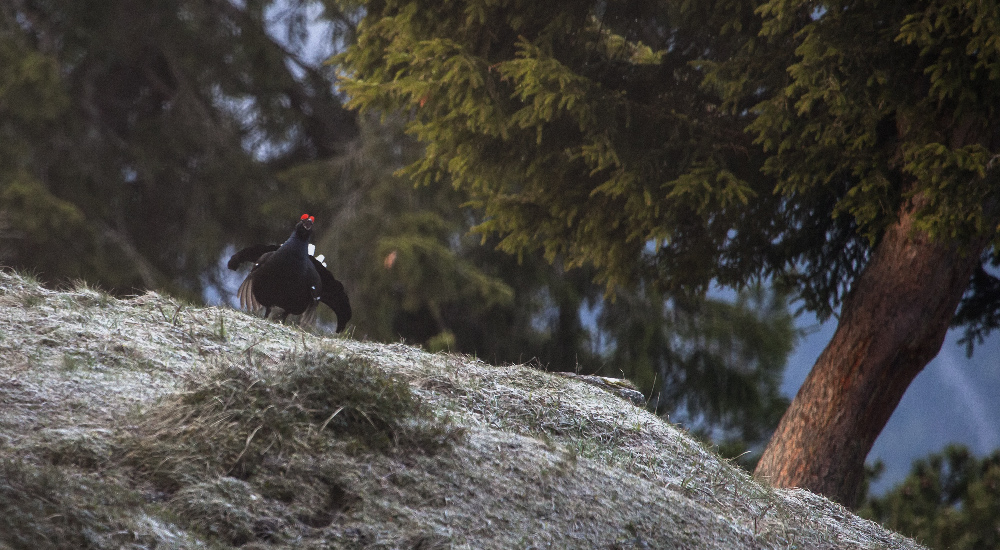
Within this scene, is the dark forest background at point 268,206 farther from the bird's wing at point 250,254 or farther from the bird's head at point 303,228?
the bird's head at point 303,228

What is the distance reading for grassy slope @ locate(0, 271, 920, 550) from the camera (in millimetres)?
3053

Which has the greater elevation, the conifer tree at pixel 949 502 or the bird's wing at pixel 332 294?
the conifer tree at pixel 949 502

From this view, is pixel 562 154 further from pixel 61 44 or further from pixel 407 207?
pixel 61 44

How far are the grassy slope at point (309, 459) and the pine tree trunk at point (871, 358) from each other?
2083 millimetres

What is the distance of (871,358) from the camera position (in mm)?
6871

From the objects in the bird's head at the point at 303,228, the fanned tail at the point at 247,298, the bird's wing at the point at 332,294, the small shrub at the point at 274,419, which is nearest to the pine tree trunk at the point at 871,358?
the bird's wing at the point at 332,294

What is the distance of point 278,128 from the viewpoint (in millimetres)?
18594

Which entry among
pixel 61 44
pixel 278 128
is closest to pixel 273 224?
pixel 278 128

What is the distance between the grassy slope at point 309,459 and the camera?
3.05m

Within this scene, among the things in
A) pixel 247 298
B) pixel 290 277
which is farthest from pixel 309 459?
pixel 247 298

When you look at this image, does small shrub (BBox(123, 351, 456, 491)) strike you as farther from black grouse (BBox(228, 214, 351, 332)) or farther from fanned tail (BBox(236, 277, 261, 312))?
fanned tail (BBox(236, 277, 261, 312))

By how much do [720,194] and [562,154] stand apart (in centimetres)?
144

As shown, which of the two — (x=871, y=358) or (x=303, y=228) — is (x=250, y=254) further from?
(x=871, y=358)

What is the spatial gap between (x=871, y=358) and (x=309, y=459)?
16.3 feet
